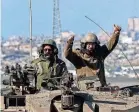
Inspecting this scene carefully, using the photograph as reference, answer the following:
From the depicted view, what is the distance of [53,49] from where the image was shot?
21.8m

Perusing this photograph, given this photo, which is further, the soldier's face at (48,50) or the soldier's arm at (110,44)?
the soldier's arm at (110,44)

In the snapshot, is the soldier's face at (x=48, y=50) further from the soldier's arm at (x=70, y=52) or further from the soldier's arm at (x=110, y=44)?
the soldier's arm at (x=110, y=44)

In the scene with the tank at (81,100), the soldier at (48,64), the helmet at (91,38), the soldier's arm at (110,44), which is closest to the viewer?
the tank at (81,100)

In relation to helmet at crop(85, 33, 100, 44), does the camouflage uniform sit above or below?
below

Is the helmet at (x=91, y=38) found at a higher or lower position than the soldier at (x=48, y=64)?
higher

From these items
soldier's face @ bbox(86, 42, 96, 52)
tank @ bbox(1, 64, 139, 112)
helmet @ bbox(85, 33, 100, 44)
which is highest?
helmet @ bbox(85, 33, 100, 44)

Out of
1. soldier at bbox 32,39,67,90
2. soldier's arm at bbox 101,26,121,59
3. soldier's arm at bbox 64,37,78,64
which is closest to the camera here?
soldier's arm at bbox 64,37,78,64

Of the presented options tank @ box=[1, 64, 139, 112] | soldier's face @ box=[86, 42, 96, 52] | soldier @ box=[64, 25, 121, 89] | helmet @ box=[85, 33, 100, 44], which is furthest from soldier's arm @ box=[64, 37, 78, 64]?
tank @ box=[1, 64, 139, 112]

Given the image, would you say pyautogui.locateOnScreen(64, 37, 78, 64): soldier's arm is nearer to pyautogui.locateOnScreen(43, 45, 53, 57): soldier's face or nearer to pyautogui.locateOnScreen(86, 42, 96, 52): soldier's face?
pyautogui.locateOnScreen(86, 42, 96, 52): soldier's face

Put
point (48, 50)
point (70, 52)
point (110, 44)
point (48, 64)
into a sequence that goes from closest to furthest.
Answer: point (70, 52)
point (48, 50)
point (48, 64)
point (110, 44)

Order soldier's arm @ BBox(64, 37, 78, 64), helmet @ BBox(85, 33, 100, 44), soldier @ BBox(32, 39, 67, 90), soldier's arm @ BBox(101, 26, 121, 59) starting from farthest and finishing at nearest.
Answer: soldier's arm @ BBox(101, 26, 121, 59)
soldier @ BBox(32, 39, 67, 90)
helmet @ BBox(85, 33, 100, 44)
soldier's arm @ BBox(64, 37, 78, 64)

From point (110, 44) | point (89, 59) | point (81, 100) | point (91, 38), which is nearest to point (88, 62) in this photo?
point (89, 59)

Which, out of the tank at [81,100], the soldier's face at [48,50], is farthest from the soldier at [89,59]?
the tank at [81,100]

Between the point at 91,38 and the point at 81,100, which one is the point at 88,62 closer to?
the point at 91,38
